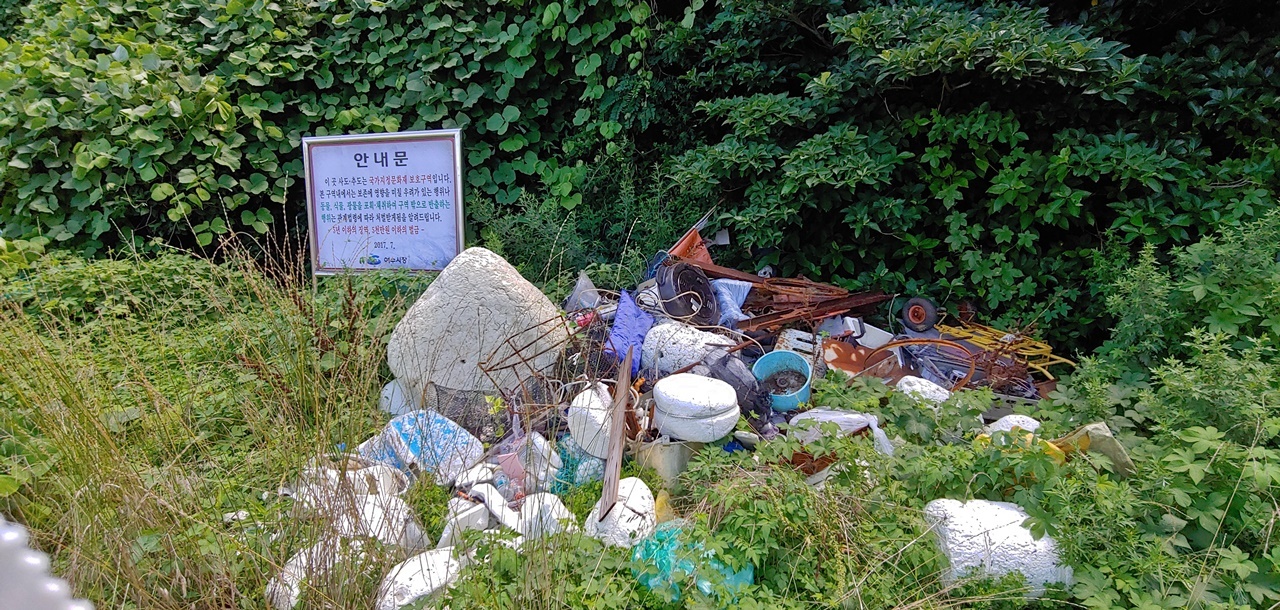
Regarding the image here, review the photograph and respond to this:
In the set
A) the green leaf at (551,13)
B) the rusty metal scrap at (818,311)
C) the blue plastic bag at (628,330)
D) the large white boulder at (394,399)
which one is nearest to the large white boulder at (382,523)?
the large white boulder at (394,399)

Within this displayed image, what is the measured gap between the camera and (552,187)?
16.0 feet

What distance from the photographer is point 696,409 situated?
2686 mm

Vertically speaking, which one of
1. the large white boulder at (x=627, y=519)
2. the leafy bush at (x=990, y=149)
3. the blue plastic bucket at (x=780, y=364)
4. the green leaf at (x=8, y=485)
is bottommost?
the large white boulder at (x=627, y=519)

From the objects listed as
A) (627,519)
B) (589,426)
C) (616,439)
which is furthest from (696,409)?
(627,519)

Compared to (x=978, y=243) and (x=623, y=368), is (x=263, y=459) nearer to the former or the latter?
(x=623, y=368)

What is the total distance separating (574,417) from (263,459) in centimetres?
114

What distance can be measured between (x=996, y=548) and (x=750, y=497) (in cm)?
75

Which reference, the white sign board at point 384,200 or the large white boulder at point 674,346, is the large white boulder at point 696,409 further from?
the white sign board at point 384,200

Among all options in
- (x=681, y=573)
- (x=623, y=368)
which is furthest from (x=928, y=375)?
(x=681, y=573)

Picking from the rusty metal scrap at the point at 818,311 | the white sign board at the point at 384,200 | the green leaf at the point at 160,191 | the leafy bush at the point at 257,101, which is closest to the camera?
the rusty metal scrap at the point at 818,311

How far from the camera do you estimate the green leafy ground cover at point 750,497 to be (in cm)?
186

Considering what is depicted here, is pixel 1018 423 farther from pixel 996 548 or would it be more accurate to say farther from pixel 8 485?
pixel 8 485

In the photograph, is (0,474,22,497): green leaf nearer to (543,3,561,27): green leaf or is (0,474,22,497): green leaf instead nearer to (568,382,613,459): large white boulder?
(568,382,613,459): large white boulder

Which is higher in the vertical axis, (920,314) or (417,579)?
(920,314)
